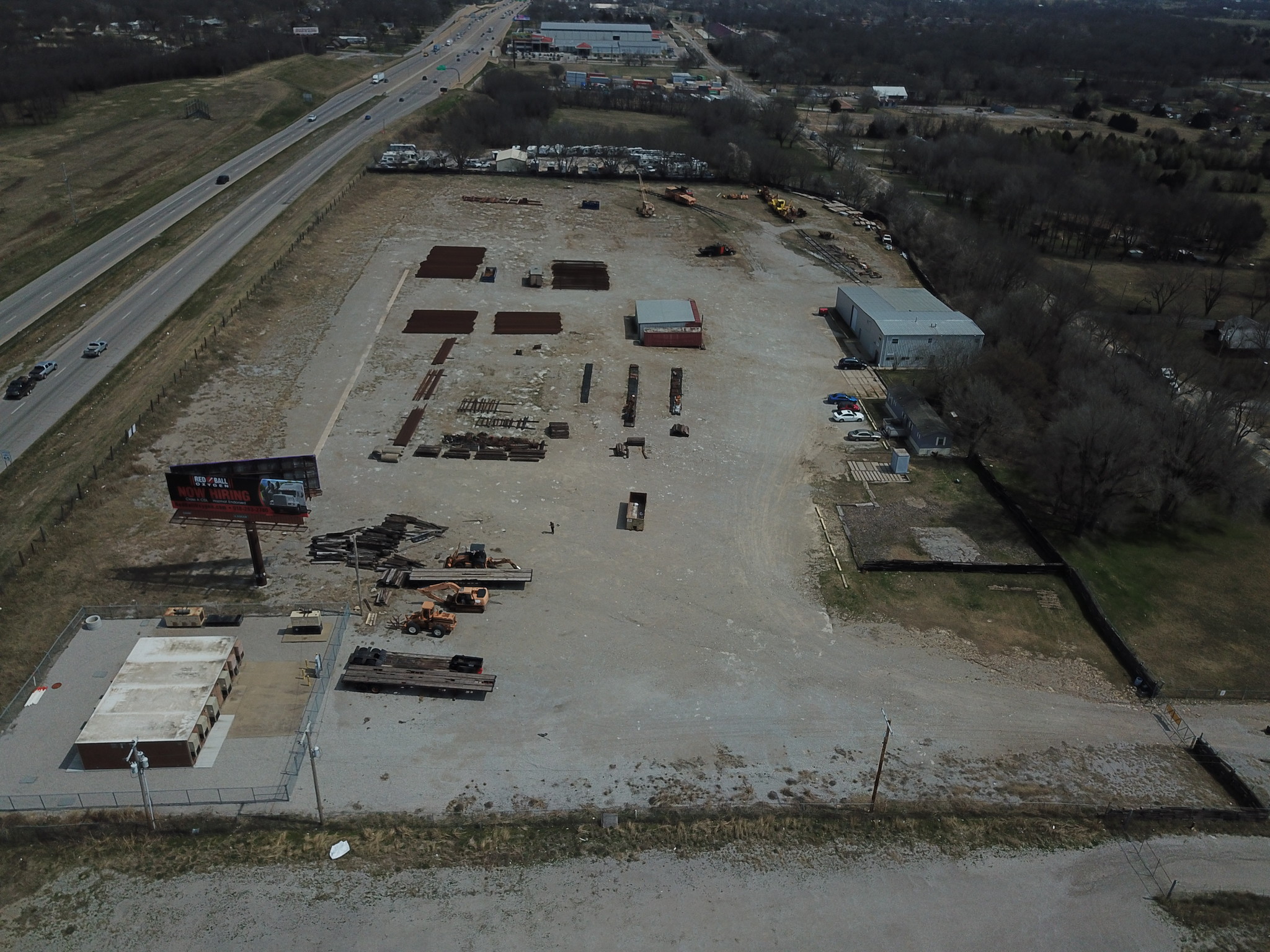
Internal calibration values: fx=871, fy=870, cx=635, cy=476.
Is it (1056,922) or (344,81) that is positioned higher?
(344,81)

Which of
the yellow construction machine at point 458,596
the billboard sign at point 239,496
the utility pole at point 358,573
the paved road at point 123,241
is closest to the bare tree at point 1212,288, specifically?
the yellow construction machine at point 458,596

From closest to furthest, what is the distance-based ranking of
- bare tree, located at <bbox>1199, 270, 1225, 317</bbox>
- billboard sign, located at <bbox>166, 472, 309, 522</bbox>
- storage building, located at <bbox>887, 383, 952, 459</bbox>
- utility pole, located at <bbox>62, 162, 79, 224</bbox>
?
billboard sign, located at <bbox>166, 472, 309, 522</bbox>, storage building, located at <bbox>887, 383, 952, 459</bbox>, bare tree, located at <bbox>1199, 270, 1225, 317</bbox>, utility pole, located at <bbox>62, 162, 79, 224</bbox>

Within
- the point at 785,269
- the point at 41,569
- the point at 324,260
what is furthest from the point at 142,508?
the point at 785,269

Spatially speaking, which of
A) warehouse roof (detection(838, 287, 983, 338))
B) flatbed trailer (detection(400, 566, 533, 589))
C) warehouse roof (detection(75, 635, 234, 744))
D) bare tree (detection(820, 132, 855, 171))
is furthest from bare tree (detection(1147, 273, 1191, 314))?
warehouse roof (detection(75, 635, 234, 744))

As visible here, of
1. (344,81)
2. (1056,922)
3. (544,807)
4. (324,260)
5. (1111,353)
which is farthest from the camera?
(344,81)

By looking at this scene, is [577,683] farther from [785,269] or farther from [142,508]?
[785,269]

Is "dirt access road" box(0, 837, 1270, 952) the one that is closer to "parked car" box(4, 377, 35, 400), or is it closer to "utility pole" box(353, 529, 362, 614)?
"utility pole" box(353, 529, 362, 614)

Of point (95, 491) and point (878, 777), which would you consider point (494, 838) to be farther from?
point (95, 491)
